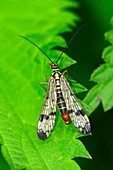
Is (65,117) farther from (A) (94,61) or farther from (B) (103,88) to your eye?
(A) (94,61)

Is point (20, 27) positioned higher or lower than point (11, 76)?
higher

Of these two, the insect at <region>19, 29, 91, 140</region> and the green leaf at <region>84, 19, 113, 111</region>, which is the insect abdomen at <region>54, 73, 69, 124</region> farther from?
the green leaf at <region>84, 19, 113, 111</region>

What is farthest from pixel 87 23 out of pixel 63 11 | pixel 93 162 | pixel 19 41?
pixel 93 162

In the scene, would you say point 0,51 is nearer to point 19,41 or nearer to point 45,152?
point 19,41

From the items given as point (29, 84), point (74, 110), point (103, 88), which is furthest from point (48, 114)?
point (103, 88)

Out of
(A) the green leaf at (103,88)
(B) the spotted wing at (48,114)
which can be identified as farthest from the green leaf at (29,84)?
(A) the green leaf at (103,88)

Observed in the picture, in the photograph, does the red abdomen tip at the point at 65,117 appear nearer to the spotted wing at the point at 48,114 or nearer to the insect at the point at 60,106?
the insect at the point at 60,106
